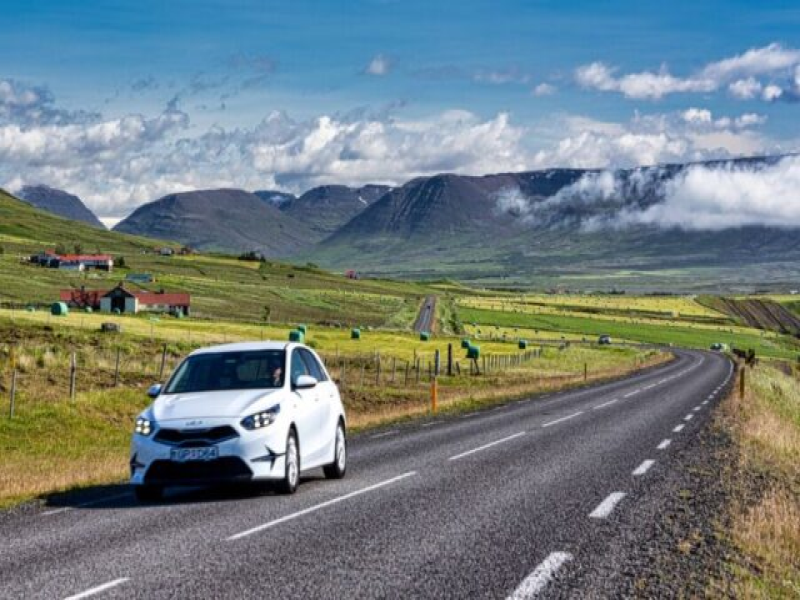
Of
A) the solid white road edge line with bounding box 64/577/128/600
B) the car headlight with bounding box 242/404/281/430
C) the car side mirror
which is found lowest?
the solid white road edge line with bounding box 64/577/128/600

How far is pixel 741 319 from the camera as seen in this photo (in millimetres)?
198125

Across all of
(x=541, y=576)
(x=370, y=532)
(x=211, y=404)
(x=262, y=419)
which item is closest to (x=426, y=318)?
(x=211, y=404)

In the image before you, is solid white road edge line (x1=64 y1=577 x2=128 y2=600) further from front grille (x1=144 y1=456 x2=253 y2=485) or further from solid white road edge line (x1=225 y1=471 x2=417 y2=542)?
front grille (x1=144 y1=456 x2=253 y2=485)

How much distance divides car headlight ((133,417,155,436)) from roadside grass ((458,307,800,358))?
384ft

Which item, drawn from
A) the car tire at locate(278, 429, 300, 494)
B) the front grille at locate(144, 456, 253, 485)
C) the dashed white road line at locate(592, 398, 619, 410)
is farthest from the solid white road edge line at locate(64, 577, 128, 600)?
the dashed white road line at locate(592, 398, 619, 410)

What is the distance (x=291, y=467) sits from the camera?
14.6 meters

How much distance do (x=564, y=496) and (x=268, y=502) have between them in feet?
12.2

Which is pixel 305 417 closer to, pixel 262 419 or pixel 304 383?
pixel 304 383

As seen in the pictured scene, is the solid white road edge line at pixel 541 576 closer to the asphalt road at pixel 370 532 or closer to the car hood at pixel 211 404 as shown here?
the asphalt road at pixel 370 532

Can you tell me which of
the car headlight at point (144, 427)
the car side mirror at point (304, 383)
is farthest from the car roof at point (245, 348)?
the car headlight at point (144, 427)

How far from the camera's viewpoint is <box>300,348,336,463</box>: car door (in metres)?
15.9

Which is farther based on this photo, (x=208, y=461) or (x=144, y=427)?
(x=144, y=427)

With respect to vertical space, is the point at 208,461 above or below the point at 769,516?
above

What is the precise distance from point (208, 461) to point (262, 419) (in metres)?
0.88
